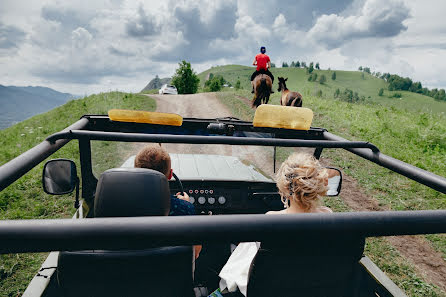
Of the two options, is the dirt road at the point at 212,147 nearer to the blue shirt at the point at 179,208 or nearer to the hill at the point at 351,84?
the blue shirt at the point at 179,208

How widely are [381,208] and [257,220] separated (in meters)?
6.26

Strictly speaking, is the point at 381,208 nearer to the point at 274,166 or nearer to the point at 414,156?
the point at 414,156

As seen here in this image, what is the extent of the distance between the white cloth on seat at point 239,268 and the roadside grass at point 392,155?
3.58 ft

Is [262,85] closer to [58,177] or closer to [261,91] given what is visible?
[261,91]

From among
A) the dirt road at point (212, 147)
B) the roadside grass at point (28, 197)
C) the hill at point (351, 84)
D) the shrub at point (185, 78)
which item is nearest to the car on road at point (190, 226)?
the dirt road at point (212, 147)

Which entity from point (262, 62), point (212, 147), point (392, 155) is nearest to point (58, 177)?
point (212, 147)

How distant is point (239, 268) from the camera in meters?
2.30

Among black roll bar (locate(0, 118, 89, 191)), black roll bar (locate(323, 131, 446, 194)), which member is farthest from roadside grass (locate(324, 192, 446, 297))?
black roll bar (locate(0, 118, 89, 191))

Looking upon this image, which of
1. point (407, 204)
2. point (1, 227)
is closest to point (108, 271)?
point (1, 227)

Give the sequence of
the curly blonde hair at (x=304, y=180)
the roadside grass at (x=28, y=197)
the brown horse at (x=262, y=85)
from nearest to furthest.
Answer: the curly blonde hair at (x=304, y=180)
the roadside grass at (x=28, y=197)
the brown horse at (x=262, y=85)

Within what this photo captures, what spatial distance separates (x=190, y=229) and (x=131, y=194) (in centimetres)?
95

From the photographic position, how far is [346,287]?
158cm

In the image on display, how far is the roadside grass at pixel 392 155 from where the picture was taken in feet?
14.4

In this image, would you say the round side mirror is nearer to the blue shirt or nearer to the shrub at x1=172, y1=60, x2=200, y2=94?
the blue shirt
